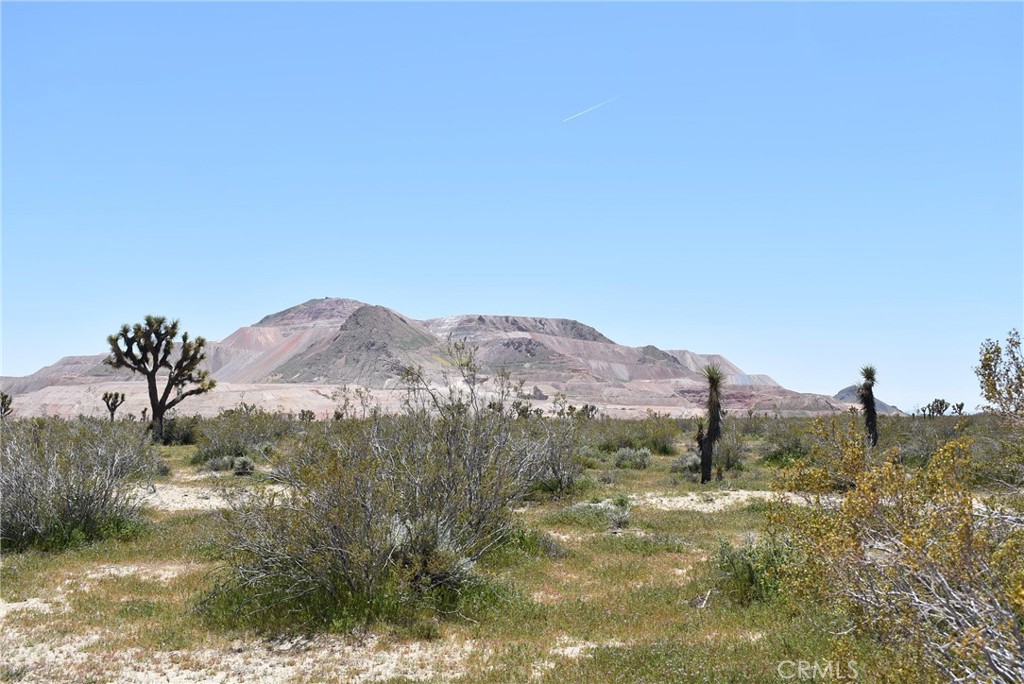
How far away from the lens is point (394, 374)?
87.4 metres

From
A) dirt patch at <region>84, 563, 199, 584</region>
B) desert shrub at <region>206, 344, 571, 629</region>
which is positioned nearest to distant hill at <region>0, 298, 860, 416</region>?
dirt patch at <region>84, 563, 199, 584</region>

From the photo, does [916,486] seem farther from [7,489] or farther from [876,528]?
[7,489]

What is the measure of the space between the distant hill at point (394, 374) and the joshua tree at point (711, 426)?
66054mm

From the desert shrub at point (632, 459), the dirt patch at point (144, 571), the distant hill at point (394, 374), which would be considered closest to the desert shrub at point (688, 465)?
the desert shrub at point (632, 459)

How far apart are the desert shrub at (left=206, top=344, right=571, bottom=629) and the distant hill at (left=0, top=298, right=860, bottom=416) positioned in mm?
78157

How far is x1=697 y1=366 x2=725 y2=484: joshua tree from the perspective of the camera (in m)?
23.0

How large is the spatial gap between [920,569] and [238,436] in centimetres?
2804

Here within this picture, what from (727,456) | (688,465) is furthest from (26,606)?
(727,456)

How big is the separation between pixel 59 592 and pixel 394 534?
5.08 meters

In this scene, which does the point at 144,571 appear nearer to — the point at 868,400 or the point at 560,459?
the point at 560,459

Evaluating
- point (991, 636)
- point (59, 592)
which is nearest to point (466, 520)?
point (59, 592)

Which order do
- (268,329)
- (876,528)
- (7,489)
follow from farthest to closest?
(268,329)
(7,489)
(876,528)

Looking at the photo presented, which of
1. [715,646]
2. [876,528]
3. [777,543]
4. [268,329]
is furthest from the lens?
[268,329]

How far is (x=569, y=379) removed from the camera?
132m
